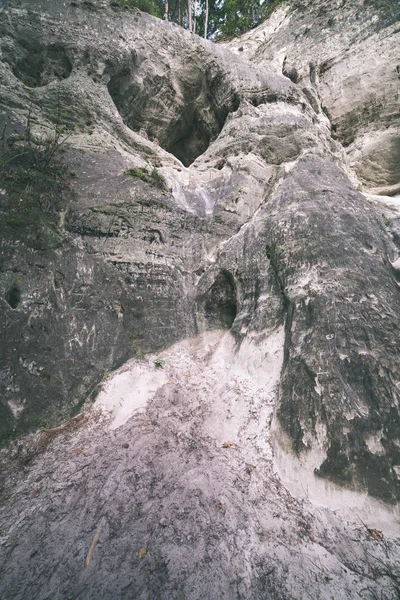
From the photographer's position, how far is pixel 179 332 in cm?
557

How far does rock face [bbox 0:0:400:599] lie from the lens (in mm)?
2625

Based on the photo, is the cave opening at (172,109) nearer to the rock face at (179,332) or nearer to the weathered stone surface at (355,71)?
the rock face at (179,332)

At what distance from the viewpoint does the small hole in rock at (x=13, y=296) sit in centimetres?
420

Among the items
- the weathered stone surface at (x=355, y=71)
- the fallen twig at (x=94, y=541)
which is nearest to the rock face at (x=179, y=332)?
the fallen twig at (x=94, y=541)

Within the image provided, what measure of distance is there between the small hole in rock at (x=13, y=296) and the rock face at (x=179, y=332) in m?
0.02

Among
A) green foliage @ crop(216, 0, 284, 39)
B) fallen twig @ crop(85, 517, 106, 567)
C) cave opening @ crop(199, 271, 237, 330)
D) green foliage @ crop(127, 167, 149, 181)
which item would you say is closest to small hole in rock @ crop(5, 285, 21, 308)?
fallen twig @ crop(85, 517, 106, 567)

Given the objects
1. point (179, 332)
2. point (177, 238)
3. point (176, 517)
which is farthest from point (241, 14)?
point (176, 517)

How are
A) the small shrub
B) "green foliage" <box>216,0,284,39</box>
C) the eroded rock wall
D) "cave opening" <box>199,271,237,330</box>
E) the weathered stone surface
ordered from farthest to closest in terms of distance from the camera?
"green foliage" <box>216,0,284,39</box> < the weathered stone surface < the small shrub < "cave opening" <box>199,271,237,330</box> < the eroded rock wall

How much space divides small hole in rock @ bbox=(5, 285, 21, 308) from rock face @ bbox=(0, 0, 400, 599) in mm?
19

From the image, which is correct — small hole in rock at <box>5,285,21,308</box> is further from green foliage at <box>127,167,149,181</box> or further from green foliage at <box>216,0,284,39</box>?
green foliage at <box>216,0,284,39</box>

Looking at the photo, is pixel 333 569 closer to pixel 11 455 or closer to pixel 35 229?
pixel 11 455

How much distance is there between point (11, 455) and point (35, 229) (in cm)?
321

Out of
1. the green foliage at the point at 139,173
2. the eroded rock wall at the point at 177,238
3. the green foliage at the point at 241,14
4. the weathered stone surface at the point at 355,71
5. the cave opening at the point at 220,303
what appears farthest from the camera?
the green foliage at the point at 241,14

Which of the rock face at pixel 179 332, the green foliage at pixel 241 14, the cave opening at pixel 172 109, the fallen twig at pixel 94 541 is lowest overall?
the fallen twig at pixel 94 541
